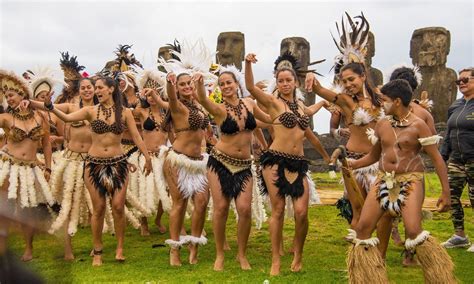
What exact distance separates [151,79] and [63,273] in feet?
19.6

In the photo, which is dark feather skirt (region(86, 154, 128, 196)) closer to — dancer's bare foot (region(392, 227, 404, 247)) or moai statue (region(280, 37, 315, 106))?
dancer's bare foot (region(392, 227, 404, 247))

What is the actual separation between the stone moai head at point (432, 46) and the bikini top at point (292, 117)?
31.3 ft

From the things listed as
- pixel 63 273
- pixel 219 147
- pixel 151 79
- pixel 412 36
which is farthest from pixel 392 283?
pixel 412 36

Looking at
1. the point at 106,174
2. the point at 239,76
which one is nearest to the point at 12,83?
the point at 106,174

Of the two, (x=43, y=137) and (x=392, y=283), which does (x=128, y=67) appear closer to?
(x=43, y=137)

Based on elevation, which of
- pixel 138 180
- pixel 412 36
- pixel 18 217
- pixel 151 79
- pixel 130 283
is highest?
pixel 412 36

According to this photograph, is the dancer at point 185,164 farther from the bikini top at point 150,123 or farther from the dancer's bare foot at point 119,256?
the bikini top at point 150,123

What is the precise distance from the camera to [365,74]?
20.3ft

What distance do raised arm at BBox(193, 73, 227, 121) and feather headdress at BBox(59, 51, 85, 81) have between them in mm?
3021

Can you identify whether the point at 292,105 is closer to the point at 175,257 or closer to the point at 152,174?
the point at 175,257

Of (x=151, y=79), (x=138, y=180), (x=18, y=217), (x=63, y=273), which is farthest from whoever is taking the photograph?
(x=138, y=180)

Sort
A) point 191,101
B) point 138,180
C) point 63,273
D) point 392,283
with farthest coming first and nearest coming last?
point 138,180 < point 191,101 < point 392,283 < point 63,273

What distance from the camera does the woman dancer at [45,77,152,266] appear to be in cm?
643

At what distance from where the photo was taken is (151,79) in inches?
294
